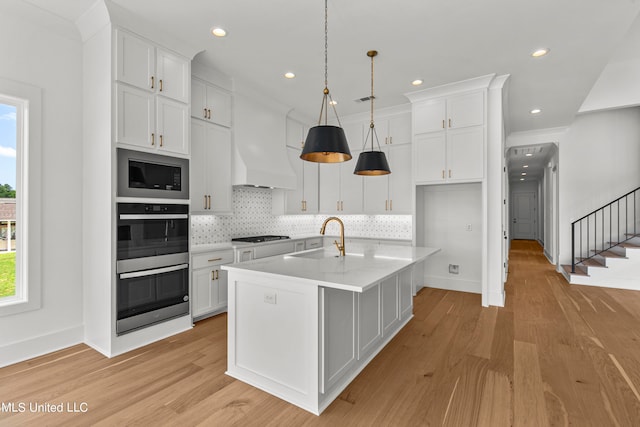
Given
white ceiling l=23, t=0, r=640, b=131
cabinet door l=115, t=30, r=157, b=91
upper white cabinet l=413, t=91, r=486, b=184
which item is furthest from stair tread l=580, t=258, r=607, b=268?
cabinet door l=115, t=30, r=157, b=91

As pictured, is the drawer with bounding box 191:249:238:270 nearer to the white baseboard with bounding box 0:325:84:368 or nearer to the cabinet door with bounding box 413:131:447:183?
the white baseboard with bounding box 0:325:84:368

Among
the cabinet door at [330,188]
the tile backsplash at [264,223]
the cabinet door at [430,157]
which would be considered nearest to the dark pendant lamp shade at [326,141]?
the tile backsplash at [264,223]

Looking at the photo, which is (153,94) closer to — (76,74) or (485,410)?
(76,74)

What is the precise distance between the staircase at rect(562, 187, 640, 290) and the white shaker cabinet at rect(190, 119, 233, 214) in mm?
6026

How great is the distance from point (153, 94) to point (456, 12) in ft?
9.49

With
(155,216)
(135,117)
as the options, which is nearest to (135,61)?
(135,117)

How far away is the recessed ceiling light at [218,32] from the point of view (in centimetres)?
298

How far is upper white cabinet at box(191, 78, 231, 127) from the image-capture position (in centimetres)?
368

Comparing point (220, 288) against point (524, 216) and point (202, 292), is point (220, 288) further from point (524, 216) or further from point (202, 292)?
point (524, 216)

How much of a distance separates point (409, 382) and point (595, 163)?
21.5ft

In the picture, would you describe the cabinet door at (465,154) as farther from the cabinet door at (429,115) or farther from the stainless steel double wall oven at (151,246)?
the stainless steel double wall oven at (151,246)

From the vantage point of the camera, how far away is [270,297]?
7.12 ft

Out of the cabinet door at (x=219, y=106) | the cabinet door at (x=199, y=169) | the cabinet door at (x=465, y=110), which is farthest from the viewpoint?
the cabinet door at (x=465, y=110)

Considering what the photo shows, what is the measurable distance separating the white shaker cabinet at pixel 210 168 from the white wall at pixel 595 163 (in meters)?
6.67
